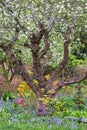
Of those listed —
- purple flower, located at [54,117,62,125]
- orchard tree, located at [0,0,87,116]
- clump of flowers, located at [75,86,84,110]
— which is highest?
orchard tree, located at [0,0,87,116]

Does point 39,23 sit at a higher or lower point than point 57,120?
higher

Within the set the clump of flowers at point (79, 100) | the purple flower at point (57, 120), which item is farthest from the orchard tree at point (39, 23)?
the clump of flowers at point (79, 100)

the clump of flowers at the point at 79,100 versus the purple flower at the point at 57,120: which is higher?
the purple flower at the point at 57,120

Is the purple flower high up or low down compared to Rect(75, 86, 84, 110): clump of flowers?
up

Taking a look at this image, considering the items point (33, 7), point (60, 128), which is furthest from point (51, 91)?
point (33, 7)

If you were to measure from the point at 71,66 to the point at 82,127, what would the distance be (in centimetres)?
1058

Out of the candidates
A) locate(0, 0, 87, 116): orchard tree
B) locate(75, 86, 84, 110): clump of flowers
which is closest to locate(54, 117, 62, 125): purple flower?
locate(0, 0, 87, 116): orchard tree

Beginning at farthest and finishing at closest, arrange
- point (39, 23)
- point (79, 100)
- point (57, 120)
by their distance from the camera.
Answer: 1. point (79, 100)
2. point (39, 23)
3. point (57, 120)

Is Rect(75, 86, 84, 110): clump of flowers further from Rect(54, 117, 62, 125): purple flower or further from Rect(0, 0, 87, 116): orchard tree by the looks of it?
Rect(54, 117, 62, 125): purple flower

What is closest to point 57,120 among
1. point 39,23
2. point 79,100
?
point 39,23

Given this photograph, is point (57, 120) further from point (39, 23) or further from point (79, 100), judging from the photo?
point (79, 100)

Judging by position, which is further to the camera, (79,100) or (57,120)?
(79,100)

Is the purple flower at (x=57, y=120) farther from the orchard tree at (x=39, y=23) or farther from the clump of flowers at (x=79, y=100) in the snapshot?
the clump of flowers at (x=79, y=100)

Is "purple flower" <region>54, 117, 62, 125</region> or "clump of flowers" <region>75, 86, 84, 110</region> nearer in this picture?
"purple flower" <region>54, 117, 62, 125</region>
